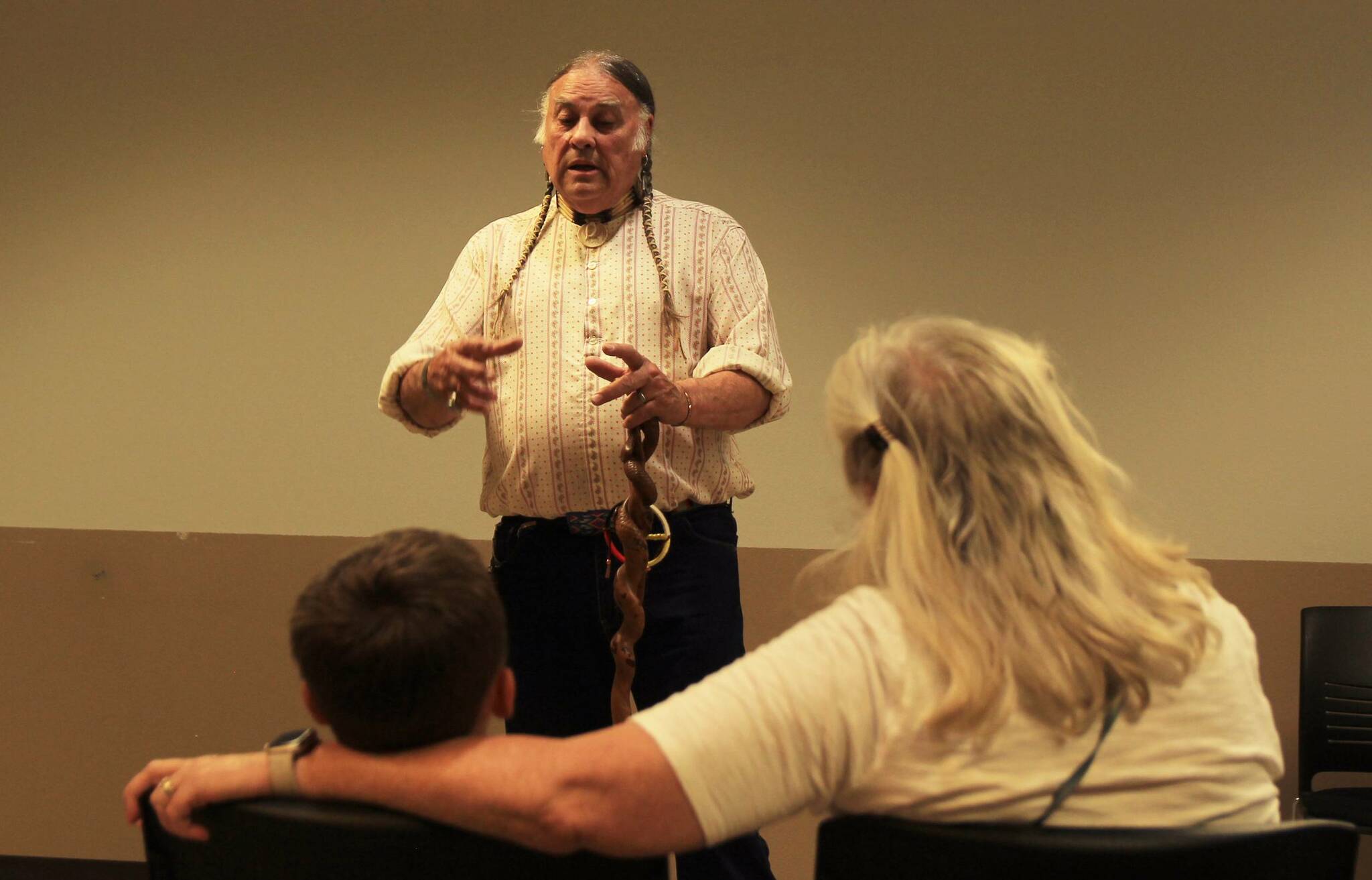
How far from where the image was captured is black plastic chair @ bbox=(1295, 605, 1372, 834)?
279 cm

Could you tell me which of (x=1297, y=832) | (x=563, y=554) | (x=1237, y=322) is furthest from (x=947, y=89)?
(x=1297, y=832)

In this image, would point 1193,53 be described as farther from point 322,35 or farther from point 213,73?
point 213,73

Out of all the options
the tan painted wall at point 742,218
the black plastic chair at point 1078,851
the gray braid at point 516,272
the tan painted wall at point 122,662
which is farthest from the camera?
the tan painted wall at point 122,662

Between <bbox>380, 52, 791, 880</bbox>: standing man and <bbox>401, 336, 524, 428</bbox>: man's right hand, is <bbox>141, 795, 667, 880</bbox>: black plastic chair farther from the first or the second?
<bbox>380, 52, 791, 880</bbox>: standing man

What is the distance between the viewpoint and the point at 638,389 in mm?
1764

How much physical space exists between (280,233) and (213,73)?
0.47 metres

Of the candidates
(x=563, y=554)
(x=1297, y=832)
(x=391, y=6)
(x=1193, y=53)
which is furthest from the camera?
(x=391, y=6)

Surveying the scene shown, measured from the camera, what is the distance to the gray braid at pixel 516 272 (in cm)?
207

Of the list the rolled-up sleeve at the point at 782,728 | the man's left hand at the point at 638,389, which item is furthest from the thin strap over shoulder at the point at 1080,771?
the man's left hand at the point at 638,389

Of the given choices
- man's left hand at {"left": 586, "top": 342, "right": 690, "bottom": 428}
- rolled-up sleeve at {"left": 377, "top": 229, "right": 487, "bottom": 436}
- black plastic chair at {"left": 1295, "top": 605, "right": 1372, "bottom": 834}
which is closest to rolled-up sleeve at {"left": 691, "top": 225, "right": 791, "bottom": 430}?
man's left hand at {"left": 586, "top": 342, "right": 690, "bottom": 428}

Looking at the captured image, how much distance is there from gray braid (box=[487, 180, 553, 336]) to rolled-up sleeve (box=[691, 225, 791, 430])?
0.30 metres

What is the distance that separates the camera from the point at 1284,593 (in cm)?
309

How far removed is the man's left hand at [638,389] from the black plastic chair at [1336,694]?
6.04 feet

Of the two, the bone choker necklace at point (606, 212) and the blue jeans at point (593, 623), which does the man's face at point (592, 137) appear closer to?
the bone choker necklace at point (606, 212)
